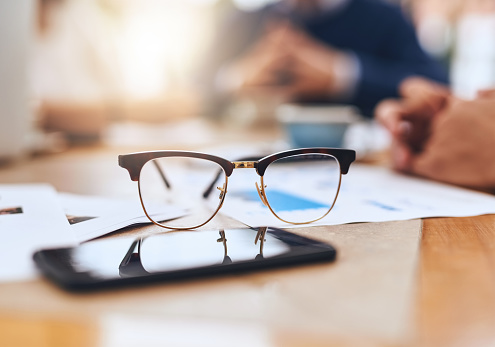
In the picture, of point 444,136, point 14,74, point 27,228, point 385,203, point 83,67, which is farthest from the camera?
point 83,67

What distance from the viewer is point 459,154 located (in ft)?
2.19

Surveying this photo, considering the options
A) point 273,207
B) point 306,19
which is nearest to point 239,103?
point 306,19

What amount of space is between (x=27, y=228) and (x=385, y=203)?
0.35 meters

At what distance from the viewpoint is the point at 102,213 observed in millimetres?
469

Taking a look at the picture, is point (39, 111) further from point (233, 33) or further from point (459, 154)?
point (233, 33)

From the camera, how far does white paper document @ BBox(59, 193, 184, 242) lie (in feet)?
1.33

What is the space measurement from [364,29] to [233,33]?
0.82m

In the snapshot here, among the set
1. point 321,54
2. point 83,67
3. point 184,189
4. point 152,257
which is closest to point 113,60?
point 83,67

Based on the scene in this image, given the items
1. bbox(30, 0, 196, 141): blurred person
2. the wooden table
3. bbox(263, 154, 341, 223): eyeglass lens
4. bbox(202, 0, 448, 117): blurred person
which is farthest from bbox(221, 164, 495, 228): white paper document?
bbox(202, 0, 448, 117): blurred person

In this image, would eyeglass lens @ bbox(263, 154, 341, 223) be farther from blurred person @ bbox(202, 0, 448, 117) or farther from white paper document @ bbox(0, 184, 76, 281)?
blurred person @ bbox(202, 0, 448, 117)

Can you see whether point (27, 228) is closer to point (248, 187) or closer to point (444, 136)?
point (248, 187)

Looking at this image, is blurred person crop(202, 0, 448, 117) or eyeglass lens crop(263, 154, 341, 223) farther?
blurred person crop(202, 0, 448, 117)

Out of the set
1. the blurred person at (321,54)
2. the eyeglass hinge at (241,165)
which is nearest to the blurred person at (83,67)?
the blurred person at (321,54)

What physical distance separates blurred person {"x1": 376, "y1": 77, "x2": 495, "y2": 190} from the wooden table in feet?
1.06
